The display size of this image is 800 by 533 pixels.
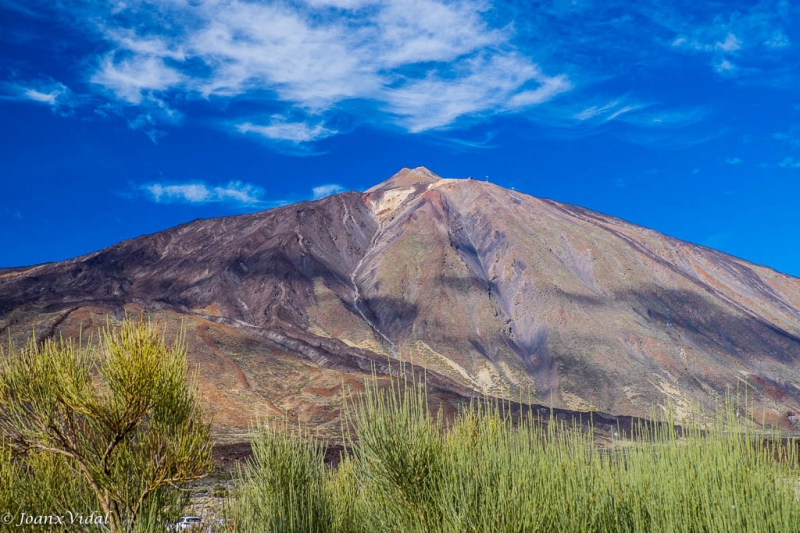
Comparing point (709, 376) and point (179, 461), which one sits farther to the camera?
point (709, 376)

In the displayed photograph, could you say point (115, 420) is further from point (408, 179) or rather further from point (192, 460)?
point (408, 179)

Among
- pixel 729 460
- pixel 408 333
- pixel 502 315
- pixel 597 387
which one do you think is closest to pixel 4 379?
pixel 729 460

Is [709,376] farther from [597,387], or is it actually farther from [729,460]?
[729,460]

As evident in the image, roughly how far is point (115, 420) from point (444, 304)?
71.8 m

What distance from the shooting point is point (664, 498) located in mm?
7172

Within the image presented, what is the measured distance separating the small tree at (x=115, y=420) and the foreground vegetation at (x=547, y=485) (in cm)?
177

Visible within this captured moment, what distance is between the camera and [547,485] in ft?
22.8

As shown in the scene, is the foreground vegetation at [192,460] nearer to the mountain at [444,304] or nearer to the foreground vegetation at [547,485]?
the foreground vegetation at [547,485]

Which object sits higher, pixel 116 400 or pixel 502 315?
pixel 502 315

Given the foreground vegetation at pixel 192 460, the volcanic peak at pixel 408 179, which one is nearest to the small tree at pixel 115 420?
the foreground vegetation at pixel 192 460

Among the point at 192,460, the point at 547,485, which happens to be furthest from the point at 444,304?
the point at 547,485

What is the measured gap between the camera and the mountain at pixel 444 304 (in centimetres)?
5547

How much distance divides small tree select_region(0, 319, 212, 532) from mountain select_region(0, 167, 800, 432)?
3548 centimetres

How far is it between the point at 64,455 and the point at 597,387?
204 ft
